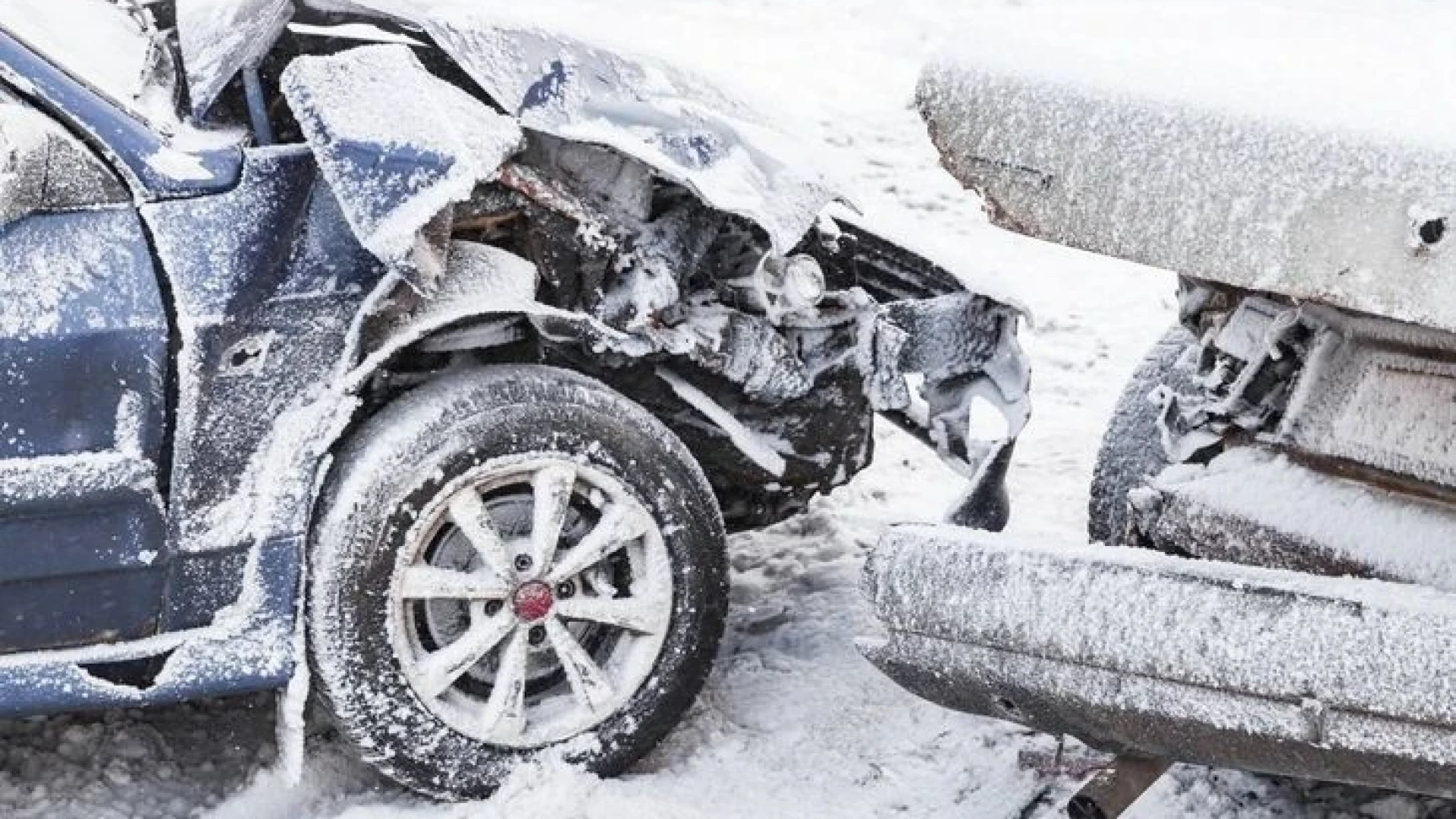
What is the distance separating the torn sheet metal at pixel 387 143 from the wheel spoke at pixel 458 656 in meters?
0.71

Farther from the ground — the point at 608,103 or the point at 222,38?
the point at 608,103

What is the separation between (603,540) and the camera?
3.41 metres

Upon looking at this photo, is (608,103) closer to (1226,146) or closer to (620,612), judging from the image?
(620,612)

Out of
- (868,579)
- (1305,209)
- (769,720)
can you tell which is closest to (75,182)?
(868,579)

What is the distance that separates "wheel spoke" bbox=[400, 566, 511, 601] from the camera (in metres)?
3.32

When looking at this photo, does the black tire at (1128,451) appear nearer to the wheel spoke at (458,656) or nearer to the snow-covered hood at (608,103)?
the snow-covered hood at (608,103)

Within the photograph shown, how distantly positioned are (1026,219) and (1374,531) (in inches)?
29.4

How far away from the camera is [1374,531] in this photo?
2.84m

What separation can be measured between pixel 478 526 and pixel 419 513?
11 centimetres

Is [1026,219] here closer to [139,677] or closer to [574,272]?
[574,272]

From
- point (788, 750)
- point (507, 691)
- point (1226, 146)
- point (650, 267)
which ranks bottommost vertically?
point (788, 750)

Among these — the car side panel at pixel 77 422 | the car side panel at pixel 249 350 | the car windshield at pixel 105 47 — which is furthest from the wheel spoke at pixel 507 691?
the car windshield at pixel 105 47

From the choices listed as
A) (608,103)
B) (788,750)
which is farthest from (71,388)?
(788,750)

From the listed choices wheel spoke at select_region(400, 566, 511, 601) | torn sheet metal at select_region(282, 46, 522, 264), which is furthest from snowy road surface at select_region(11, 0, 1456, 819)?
torn sheet metal at select_region(282, 46, 522, 264)
